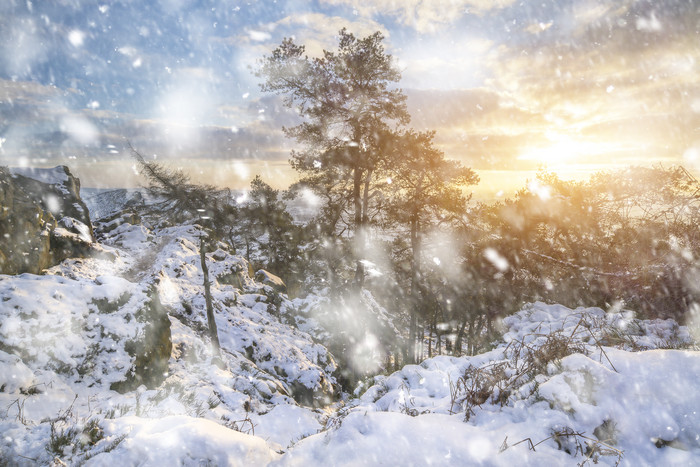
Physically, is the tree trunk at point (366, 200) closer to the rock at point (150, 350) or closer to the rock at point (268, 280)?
the rock at point (150, 350)

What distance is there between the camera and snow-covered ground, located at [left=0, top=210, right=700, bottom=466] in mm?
2250

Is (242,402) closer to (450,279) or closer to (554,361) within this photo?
(554,361)

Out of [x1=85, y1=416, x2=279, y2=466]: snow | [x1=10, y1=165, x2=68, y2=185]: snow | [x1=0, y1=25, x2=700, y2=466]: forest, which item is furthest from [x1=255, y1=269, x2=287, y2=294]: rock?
[x1=85, y1=416, x2=279, y2=466]: snow

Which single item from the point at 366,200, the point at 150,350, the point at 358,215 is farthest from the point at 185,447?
the point at 366,200

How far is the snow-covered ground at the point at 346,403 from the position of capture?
7.38ft

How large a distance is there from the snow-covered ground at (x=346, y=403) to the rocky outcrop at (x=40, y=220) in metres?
1.36

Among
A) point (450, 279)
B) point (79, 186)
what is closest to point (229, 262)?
point (79, 186)

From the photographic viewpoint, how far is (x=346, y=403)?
596 centimetres

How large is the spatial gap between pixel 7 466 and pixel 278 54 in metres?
13.8

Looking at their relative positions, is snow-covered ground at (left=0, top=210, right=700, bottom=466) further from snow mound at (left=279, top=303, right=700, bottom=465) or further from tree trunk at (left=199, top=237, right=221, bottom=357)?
tree trunk at (left=199, top=237, right=221, bottom=357)

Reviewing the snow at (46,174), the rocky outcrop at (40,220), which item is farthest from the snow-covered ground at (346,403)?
the snow at (46,174)

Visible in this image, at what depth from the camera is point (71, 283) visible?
7730 mm

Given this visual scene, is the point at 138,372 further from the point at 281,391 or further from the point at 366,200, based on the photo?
the point at 366,200

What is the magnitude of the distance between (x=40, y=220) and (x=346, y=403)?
11953 mm
